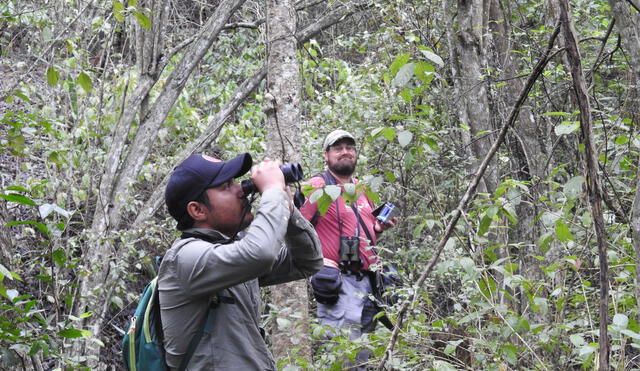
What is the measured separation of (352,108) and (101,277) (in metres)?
3.10

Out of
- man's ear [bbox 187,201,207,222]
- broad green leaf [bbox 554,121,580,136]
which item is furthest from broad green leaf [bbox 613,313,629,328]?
man's ear [bbox 187,201,207,222]

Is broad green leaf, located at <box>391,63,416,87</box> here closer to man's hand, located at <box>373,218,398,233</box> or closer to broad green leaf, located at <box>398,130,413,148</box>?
broad green leaf, located at <box>398,130,413,148</box>

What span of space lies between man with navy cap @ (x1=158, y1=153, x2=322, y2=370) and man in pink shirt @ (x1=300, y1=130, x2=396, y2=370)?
2.54m

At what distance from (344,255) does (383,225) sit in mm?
400

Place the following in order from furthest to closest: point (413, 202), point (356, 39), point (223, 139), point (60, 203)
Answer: point (356, 39)
point (223, 139)
point (413, 202)
point (60, 203)

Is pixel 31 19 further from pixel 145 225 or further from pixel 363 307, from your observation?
pixel 363 307

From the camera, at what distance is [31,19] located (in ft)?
23.0

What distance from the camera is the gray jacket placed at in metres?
2.41

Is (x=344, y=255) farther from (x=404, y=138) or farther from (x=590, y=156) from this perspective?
(x=590, y=156)

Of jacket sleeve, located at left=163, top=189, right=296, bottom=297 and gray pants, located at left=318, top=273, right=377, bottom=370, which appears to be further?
gray pants, located at left=318, top=273, right=377, bottom=370

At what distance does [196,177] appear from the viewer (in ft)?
8.76

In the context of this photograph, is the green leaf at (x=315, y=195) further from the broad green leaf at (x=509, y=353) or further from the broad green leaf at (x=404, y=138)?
the broad green leaf at (x=509, y=353)

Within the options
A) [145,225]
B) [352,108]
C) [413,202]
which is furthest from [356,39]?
[145,225]

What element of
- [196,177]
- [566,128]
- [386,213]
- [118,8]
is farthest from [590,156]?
[386,213]
